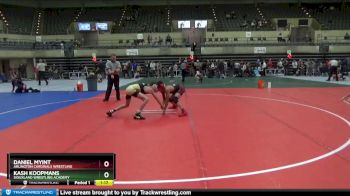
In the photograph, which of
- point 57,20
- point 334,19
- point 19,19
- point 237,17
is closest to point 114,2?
point 57,20

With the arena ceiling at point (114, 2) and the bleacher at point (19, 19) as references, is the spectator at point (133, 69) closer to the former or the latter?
the bleacher at point (19, 19)

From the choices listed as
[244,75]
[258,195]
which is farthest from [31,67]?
[258,195]

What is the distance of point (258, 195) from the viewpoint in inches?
77.2

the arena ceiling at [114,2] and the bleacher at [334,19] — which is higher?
the arena ceiling at [114,2]

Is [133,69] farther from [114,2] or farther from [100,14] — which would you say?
[114,2]

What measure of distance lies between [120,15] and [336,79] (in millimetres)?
27906

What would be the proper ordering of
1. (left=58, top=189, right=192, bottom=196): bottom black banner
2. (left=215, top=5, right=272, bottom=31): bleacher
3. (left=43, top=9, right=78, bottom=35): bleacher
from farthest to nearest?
(left=43, top=9, right=78, bottom=35): bleacher → (left=215, top=5, right=272, bottom=31): bleacher → (left=58, top=189, right=192, bottom=196): bottom black banner

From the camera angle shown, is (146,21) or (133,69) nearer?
(133,69)

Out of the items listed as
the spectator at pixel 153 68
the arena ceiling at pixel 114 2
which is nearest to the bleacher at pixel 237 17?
the arena ceiling at pixel 114 2

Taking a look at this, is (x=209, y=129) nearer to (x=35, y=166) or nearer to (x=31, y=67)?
(x=35, y=166)

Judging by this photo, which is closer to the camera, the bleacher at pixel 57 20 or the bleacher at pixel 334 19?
the bleacher at pixel 334 19
